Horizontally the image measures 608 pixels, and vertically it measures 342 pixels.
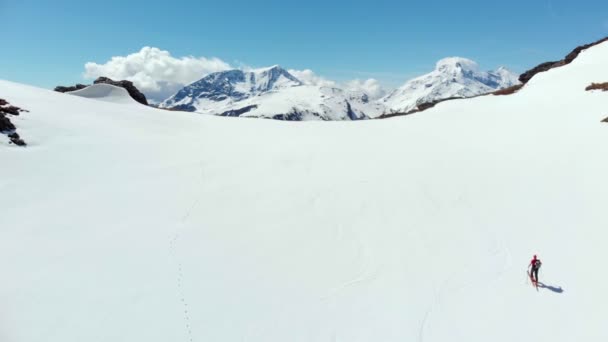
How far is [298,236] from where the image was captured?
1753 centimetres

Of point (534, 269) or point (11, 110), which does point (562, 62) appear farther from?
point (11, 110)

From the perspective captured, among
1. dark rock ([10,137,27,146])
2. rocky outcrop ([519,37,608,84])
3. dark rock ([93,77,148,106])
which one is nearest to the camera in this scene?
dark rock ([10,137,27,146])

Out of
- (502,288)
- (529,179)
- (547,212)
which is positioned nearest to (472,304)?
(502,288)

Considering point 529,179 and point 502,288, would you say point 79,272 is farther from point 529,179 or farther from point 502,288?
point 529,179

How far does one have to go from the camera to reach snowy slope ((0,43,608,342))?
483 inches

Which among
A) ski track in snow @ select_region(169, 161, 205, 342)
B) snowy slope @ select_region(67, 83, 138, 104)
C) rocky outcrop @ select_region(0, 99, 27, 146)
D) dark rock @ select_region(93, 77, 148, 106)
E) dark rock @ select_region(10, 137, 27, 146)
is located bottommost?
ski track in snow @ select_region(169, 161, 205, 342)

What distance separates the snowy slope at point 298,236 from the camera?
12273mm

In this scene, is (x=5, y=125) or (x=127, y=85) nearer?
(x=5, y=125)

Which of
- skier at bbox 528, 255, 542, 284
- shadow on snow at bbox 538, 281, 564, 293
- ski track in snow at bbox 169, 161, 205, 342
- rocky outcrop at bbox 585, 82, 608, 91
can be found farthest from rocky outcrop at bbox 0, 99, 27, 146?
rocky outcrop at bbox 585, 82, 608, 91

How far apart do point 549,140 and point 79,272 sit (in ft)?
117

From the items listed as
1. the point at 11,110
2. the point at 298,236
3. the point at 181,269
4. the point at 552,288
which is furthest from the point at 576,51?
the point at 11,110

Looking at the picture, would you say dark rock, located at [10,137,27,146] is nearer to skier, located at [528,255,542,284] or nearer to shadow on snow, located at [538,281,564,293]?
skier, located at [528,255,542,284]

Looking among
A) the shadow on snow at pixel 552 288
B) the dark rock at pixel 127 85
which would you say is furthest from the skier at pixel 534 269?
the dark rock at pixel 127 85

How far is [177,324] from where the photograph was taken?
11.9 meters
